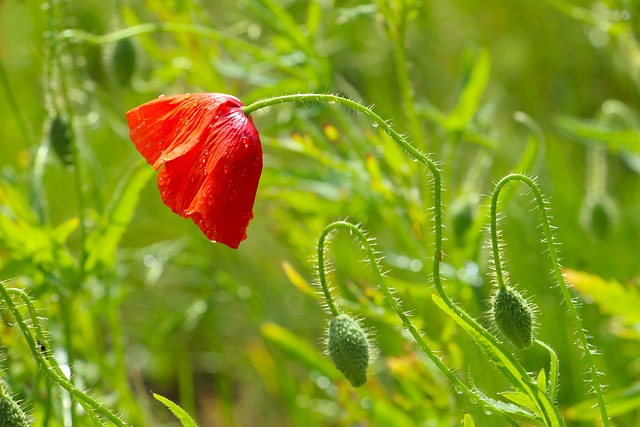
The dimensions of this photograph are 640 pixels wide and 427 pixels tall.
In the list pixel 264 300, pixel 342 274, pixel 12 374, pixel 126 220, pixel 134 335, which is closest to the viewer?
pixel 12 374

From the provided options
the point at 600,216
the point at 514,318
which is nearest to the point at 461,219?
the point at 600,216

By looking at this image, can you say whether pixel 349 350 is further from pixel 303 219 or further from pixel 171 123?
pixel 303 219

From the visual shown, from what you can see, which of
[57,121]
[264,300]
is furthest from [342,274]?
[57,121]

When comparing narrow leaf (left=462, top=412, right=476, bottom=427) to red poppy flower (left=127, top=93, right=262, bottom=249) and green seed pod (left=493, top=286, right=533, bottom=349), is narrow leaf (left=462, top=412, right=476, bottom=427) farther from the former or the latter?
red poppy flower (left=127, top=93, right=262, bottom=249)

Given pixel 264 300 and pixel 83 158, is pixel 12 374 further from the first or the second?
pixel 264 300

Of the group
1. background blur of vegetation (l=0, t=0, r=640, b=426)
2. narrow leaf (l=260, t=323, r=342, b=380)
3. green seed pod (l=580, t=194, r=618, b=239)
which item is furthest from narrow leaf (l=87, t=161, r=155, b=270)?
green seed pod (l=580, t=194, r=618, b=239)
